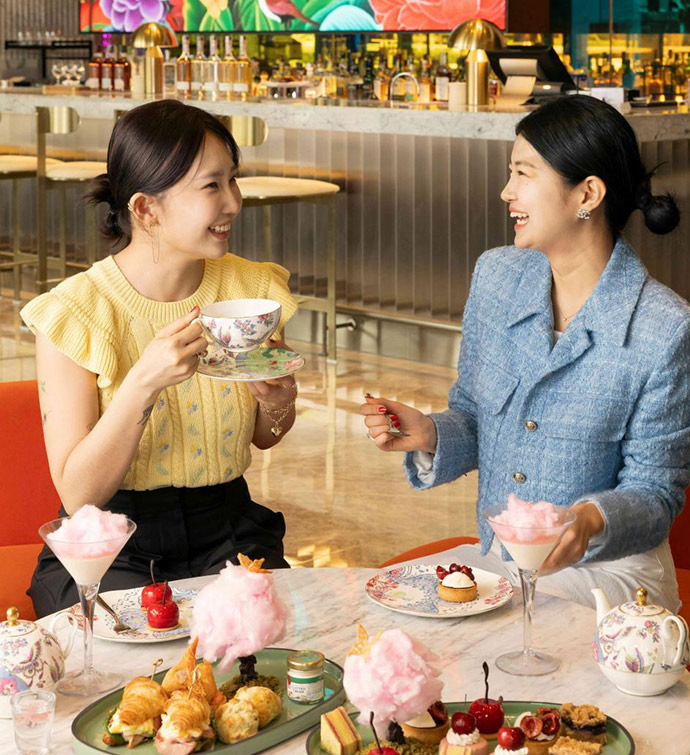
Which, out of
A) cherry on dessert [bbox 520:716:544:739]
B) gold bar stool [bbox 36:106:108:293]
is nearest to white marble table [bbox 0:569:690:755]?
cherry on dessert [bbox 520:716:544:739]

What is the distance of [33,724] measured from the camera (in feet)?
4.38

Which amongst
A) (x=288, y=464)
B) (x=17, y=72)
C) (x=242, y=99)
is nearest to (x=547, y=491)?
(x=288, y=464)

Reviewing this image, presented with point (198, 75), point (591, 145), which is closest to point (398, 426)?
point (591, 145)

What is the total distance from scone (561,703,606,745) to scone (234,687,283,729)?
314 millimetres

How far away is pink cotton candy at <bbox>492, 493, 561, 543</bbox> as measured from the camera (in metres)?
1.51

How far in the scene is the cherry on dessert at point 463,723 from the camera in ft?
4.34

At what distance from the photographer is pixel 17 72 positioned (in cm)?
1048

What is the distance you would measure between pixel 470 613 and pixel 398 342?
175 inches

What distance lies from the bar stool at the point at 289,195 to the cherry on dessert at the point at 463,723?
4200 mm

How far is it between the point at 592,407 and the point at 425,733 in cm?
87

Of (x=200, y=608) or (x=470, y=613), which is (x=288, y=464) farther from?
(x=200, y=608)

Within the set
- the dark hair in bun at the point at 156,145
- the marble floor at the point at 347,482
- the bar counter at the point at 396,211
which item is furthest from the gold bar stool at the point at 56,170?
the dark hair in bun at the point at 156,145

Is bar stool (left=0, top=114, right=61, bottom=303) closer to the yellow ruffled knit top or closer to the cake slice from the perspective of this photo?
the yellow ruffled knit top

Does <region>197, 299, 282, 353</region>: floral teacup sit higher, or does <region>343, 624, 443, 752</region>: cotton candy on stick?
<region>197, 299, 282, 353</region>: floral teacup
